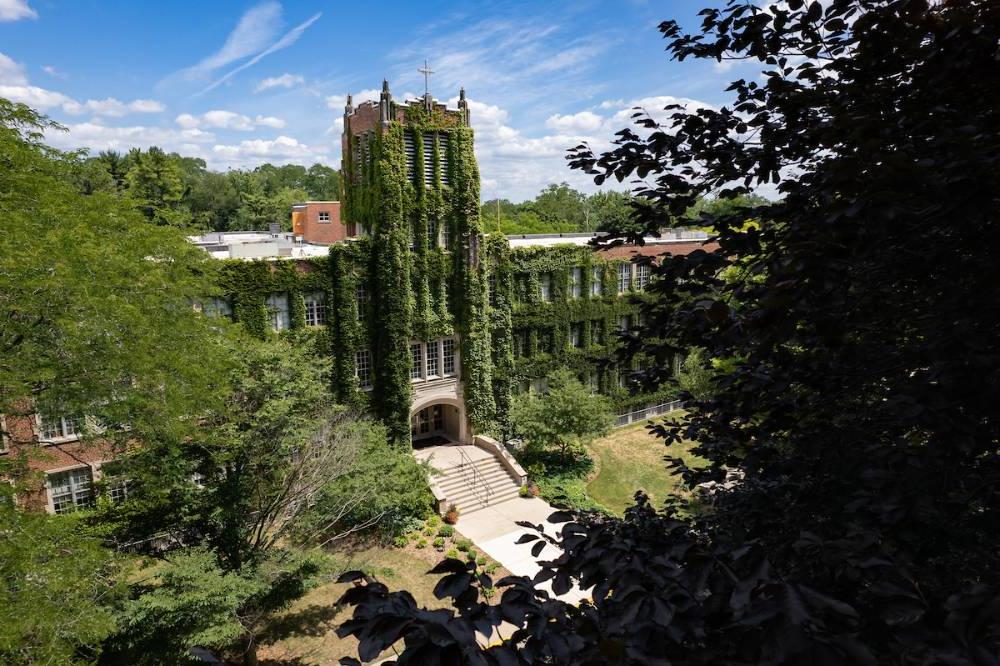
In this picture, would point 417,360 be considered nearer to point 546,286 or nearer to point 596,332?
point 546,286

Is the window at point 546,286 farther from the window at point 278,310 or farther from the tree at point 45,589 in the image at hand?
the tree at point 45,589

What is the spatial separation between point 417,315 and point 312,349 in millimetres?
5034

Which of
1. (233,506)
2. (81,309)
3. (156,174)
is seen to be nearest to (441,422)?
(233,506)

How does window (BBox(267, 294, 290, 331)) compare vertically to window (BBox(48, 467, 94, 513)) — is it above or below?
above

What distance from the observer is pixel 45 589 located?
31.0 ft

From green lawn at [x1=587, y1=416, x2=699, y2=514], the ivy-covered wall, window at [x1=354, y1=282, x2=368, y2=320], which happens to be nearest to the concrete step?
the ivy-covered wall

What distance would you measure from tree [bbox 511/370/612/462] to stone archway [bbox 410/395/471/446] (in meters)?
2.66

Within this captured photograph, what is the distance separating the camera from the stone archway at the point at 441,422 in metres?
29.1

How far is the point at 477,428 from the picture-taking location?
95.8 feet

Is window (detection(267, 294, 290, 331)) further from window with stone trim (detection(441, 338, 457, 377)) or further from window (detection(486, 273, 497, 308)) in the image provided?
window (detection(486, 273, 497, 308))

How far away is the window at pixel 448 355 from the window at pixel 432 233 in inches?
187

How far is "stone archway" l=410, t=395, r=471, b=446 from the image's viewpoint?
29094 mm

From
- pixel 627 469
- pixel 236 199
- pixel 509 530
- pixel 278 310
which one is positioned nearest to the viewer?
pixel 509 530

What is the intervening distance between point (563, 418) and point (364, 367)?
9.80m
